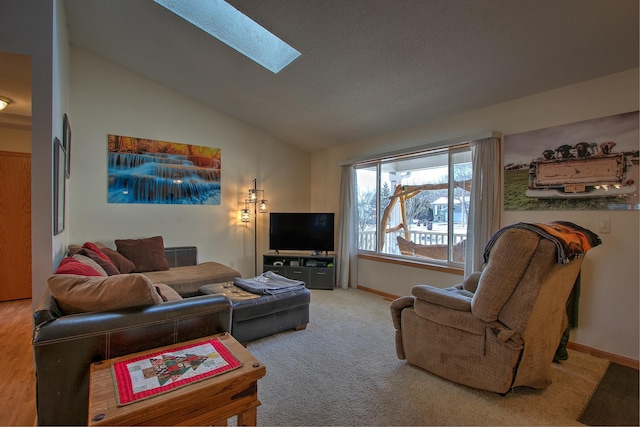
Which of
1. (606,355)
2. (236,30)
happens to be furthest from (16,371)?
(606,355)

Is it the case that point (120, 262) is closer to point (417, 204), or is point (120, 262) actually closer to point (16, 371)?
point (16, 371)

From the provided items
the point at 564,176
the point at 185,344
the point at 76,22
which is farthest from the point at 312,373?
the point at 76,22

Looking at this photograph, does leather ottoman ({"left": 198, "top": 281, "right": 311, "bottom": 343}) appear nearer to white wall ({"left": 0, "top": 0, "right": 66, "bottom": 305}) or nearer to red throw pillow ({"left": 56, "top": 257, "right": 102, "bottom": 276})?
red throw pillow ({"left": 56, "top": 257, "right": 102, "bottom": 276})

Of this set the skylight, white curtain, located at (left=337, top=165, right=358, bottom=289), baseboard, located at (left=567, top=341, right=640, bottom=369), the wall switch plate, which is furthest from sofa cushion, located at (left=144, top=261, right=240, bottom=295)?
the wall switch plate

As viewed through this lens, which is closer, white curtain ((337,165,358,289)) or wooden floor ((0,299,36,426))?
wooden floor ((0,299,36,426))

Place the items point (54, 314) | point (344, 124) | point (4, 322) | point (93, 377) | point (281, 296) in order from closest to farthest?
point (93, 377)
point (54, 314)
point (281, 296)
point (4, 322)
point (344, 124)

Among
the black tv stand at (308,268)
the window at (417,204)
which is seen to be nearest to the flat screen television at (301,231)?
the black tv stand at (308,268)

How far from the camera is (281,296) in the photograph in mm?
2812

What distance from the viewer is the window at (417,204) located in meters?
3.50

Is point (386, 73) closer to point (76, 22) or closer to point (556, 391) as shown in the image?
point (556, 391)

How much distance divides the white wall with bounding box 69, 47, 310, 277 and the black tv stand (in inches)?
22.5

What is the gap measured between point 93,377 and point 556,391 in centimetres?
263

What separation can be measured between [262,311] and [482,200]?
2439 millimetres

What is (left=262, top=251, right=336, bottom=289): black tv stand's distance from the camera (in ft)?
14.8
